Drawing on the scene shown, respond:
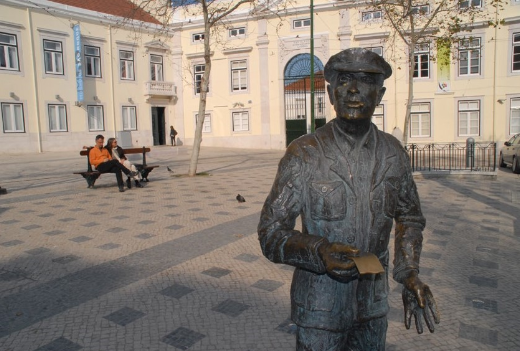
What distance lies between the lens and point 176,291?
14.7 ft

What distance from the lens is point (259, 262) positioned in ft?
17.7

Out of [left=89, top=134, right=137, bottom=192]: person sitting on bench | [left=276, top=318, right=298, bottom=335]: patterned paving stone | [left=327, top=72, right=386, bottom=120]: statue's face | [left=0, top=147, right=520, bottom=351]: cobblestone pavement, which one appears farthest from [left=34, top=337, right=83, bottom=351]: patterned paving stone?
[left=89, top=134, right=137, bottom=192]: person sitting on bench

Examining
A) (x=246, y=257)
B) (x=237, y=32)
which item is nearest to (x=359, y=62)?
(x=246, y=257)

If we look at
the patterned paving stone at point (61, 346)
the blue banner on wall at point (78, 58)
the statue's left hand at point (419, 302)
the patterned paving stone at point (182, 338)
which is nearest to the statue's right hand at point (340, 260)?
the statue's left hand at point (419, 302)

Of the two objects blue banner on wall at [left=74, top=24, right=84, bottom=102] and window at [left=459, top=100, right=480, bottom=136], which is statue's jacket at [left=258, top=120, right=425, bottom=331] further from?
blue banner on wall at [left=74, top=24, right=84, bottom=102]

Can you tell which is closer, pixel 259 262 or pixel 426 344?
pixel 426 344

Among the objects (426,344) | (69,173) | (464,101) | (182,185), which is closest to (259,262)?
(426,344)

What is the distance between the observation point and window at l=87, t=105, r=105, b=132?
92.9 feet

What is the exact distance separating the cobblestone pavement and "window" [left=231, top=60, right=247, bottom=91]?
2197cm

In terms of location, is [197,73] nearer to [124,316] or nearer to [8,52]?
[8,52]

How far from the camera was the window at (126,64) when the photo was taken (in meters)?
30.2

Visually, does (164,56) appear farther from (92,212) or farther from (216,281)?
(216,281)

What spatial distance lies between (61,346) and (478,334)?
335 centimetres

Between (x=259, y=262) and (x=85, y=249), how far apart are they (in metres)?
2.47
